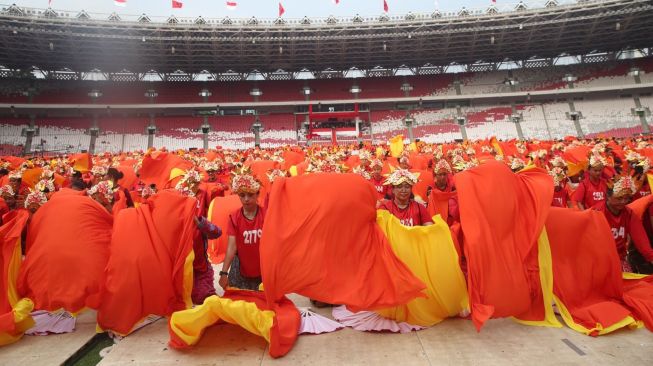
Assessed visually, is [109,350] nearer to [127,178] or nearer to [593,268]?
[593,268]

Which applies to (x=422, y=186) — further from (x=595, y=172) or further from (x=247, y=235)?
(x=247, y=235)

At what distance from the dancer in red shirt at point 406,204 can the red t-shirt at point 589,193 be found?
3097 millimetres

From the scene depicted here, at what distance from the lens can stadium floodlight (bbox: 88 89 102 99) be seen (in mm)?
35000

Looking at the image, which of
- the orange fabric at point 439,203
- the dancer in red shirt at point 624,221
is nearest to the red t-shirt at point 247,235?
the orange fabric at point 439,203

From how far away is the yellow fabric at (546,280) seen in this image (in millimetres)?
3322

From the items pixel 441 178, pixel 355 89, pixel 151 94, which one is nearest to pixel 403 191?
pixel 441 178

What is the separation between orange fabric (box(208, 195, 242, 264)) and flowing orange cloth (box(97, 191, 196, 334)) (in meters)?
2.43

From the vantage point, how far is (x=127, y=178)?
344 inches

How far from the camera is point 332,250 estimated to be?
330 centimetres

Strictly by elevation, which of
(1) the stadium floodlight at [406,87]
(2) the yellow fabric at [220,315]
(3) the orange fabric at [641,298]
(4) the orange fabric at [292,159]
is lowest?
(3) the orange fabric at [641,298]

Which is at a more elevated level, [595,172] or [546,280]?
[595,172]

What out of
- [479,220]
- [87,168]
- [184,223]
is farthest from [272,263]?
[87,168]

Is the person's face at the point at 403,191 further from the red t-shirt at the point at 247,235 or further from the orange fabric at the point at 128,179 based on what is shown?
the orange fabric at the point at 128,179

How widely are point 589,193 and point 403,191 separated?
345 cm
